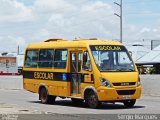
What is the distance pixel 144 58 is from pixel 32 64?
122 feet

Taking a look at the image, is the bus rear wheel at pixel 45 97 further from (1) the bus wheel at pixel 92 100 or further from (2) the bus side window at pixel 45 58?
(1) the bus wheel at pixel 92 100

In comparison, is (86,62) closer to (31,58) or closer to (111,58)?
(111,58)

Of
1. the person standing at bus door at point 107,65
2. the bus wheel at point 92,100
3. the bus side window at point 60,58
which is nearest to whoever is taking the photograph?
the bus wheel at point 92,100

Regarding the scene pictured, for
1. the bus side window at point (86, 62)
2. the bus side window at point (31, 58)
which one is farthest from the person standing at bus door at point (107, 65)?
the bus side window at point (31, 58)

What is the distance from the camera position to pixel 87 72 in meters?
19.1

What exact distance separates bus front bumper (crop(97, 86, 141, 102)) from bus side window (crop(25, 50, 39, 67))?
5.48 meters

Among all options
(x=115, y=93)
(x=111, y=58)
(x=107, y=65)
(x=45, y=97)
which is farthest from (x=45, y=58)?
(x=115, y=93)

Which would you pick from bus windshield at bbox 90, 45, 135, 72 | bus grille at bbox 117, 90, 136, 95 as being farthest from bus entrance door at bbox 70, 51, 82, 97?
bus grille at bbox 117, 90, 136, 95

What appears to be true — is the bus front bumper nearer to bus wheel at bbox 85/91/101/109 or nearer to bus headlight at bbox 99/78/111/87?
bus headlight at bbox 99/78/111/87

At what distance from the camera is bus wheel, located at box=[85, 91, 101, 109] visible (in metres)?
18.7

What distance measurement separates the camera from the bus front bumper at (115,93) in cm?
1822

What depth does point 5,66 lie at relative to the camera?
6644 cm

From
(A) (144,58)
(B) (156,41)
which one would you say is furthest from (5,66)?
(B) (156,41)

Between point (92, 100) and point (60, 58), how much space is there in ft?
9.49
